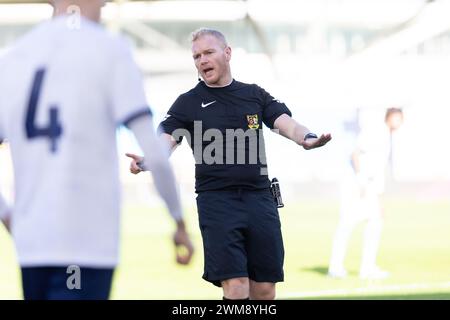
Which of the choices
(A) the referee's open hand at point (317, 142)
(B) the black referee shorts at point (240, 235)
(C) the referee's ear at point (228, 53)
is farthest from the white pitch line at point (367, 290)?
(A) the referee's open hand at point (317, 142)

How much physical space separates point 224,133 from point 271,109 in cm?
35

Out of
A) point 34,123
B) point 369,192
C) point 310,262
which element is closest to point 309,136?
point 34,123

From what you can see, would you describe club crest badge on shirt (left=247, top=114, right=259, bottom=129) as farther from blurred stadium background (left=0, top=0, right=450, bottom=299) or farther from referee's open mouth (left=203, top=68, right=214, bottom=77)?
blurred stadium background (left=0, top=0, right=450, bottom=299)

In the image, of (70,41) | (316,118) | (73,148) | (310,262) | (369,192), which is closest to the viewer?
(73,148)

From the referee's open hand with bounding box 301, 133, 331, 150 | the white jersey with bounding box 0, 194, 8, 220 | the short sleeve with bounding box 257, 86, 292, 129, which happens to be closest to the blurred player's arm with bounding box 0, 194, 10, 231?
the white jersey with bounding box 0, 194, 8, 220

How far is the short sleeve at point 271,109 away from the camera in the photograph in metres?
6.37

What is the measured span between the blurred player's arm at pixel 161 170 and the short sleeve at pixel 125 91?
0.03 meters

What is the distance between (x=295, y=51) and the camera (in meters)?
42.0

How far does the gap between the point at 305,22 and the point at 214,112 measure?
111ft

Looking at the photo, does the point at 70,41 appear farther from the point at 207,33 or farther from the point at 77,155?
the point at 207,33

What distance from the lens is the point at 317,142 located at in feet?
18.9

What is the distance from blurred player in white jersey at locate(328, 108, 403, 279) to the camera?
11.9m

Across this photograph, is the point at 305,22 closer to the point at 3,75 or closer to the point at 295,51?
the point at 295,51

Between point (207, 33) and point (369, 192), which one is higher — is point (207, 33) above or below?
above
